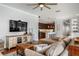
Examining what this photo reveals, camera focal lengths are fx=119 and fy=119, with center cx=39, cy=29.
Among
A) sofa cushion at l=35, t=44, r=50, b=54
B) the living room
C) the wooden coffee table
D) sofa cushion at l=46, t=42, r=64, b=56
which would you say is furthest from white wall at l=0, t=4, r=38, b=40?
sofa cushion at l=46, t=42, r=64, b=56

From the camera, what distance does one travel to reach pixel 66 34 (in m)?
2.29

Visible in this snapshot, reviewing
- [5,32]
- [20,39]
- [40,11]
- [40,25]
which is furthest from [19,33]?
[40,11]

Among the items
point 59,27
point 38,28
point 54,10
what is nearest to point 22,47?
point 38,28

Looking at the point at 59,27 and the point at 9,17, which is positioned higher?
the point at 9,17

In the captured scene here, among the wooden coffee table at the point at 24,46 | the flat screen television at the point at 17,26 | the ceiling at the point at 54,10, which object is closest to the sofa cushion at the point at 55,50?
the wooden coffee table at the point at 24,46

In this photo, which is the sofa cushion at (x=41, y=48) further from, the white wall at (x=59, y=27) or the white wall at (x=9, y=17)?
the white wall at (x=9, y=17)

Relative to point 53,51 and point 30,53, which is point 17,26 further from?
point 53,51

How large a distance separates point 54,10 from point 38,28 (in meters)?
0.47

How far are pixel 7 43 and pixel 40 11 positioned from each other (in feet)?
2.90

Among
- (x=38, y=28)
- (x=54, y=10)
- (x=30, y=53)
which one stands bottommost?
(x=30, y=53)

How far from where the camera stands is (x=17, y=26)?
2350 millimetres

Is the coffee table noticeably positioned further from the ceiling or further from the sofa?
the ceiling

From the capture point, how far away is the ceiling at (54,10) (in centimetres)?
226

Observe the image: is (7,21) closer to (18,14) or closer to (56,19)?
(18,14)
